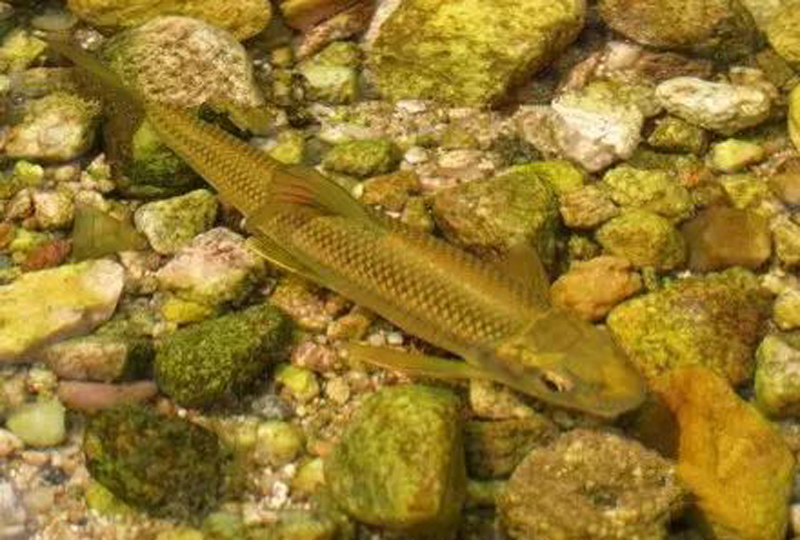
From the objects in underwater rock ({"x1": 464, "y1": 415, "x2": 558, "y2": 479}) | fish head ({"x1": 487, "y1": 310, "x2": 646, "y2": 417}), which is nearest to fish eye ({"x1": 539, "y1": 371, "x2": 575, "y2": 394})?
fish head ({"x1": 487, "y1": 310, "x2": 646, "y2": 417})

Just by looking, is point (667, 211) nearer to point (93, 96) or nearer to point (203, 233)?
point (203, 233)

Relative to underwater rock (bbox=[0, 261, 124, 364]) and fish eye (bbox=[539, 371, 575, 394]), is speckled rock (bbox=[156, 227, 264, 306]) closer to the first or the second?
underwater rock (bbox=[0, 261, 124, 364])

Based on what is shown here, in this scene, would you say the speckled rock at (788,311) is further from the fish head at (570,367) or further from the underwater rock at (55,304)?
the underwater rock at (55,304)

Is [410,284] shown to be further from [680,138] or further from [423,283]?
[680,138]

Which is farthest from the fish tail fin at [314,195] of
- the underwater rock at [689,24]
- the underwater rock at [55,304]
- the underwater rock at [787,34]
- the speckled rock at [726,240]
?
the underwater rock at [787,34]

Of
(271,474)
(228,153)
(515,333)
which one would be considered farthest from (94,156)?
(515,333)

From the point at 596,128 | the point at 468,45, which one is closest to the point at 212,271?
the point at 468,45
